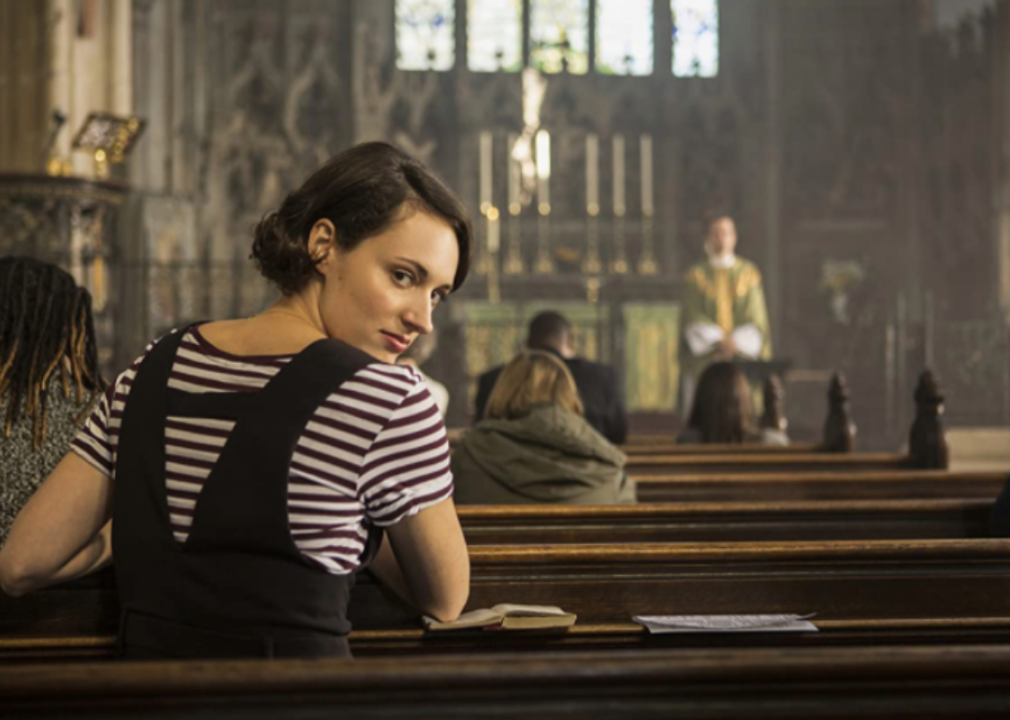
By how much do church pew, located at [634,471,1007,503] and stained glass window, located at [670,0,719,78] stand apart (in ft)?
34.7

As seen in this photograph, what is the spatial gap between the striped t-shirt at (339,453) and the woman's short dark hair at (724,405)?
4.39m

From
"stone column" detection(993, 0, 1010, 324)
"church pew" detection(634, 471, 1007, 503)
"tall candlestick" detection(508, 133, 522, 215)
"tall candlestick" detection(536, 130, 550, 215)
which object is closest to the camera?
"church pew" detection(634, 471, 1007, 503)

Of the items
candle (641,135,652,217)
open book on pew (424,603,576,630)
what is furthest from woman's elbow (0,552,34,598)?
candle (641,135,652,217)

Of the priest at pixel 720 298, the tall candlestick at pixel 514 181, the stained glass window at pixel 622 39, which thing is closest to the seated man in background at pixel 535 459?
the priest at pixel 720 298

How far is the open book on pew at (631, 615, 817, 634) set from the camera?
221cm

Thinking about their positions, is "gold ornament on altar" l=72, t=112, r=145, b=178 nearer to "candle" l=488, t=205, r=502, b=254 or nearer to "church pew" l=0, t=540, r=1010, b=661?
"candle" l=488, t=205, r=502, b=254

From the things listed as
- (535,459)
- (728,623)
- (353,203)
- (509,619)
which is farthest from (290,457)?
(535,459)

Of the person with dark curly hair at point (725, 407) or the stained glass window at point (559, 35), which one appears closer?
the person with dark curly hair at point (725, 407)

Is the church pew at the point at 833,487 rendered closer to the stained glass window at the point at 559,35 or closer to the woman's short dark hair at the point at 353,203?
the woman's short dark hair at the point at 353,203

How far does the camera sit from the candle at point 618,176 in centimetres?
1340

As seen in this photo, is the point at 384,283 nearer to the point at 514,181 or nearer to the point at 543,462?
the point at 543,462

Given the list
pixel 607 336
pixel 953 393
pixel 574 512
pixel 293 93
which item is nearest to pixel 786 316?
pixel 607 336

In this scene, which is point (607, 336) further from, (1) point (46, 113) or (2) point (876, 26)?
(1) point (46, 113)

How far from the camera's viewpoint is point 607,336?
1289cm
